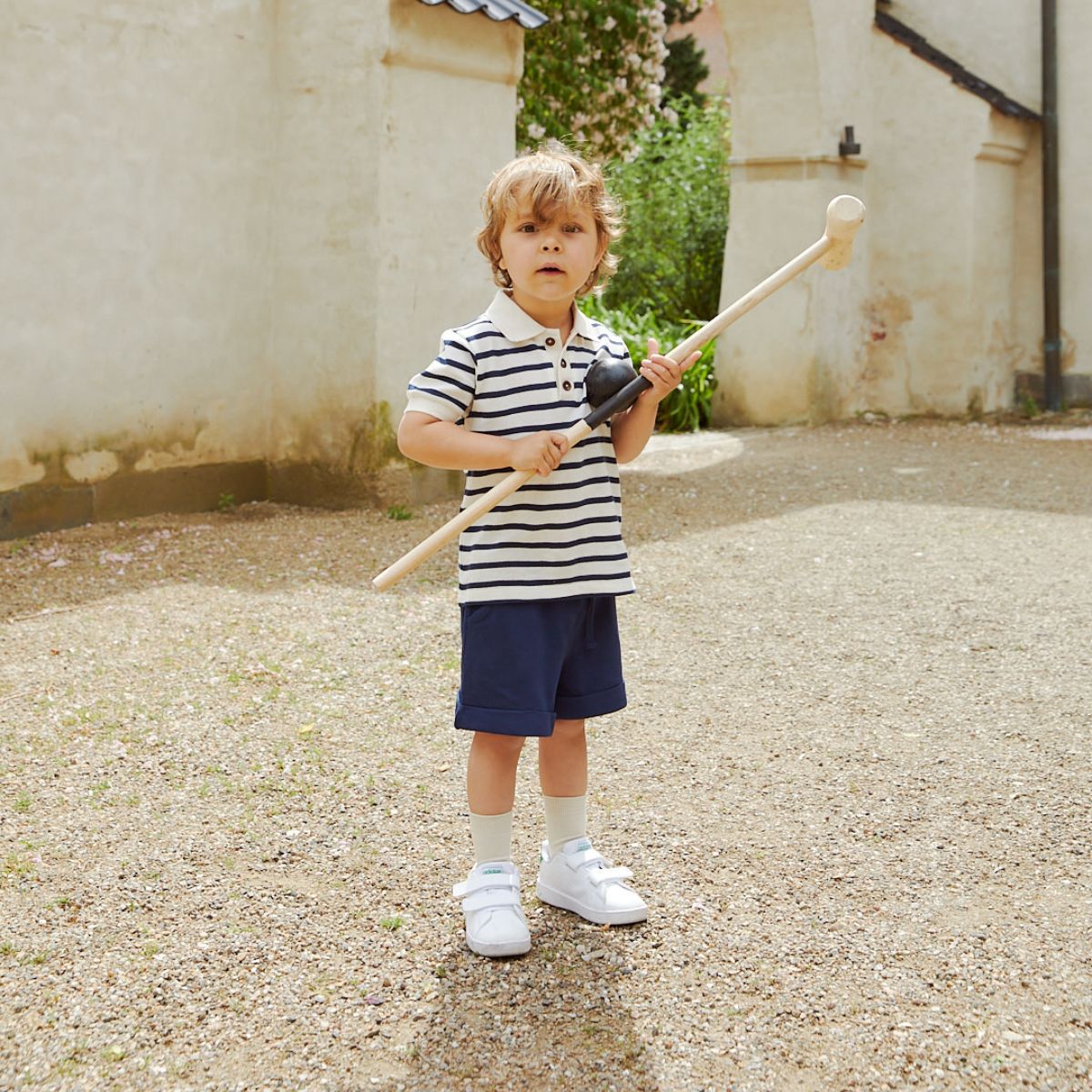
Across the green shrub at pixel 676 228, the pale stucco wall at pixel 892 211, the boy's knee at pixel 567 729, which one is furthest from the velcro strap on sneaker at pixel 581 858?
the green shrub at pixel 676 228

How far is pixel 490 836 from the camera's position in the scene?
2.38 metres

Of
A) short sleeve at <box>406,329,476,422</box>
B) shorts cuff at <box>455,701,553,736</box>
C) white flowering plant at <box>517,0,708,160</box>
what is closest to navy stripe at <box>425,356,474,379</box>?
short sleeve at <box>406,329,476,422</box>

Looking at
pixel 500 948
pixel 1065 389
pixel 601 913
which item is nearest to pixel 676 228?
pixel 1065 389

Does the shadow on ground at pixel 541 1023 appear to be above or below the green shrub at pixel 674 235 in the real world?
below

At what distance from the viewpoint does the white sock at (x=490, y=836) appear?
93.7 inches

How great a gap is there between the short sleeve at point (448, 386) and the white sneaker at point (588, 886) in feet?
2.63

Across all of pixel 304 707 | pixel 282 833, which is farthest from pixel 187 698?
pixel 282 833

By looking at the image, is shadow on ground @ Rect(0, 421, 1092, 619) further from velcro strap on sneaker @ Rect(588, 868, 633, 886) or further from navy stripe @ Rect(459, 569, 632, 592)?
navy stripe @ Rect(459, 569, 632, 592)

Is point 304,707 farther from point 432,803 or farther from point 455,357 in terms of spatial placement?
point 455,357

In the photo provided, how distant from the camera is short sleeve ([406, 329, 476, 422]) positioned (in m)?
2.25

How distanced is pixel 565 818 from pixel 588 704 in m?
0.26

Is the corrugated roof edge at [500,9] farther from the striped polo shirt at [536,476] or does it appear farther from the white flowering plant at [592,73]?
the striped polo shirt at [536,476]

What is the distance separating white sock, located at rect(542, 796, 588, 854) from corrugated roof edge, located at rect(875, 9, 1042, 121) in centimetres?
818

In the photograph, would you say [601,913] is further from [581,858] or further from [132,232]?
[132,232]
